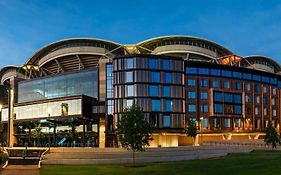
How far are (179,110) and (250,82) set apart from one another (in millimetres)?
30769

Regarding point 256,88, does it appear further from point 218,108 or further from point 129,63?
point 129,63

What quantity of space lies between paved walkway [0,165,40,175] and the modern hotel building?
32.6 meters

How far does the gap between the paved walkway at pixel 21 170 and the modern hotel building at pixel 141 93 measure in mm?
32595

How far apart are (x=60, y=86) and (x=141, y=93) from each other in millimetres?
28002

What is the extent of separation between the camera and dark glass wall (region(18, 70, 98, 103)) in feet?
324

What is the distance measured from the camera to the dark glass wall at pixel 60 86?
98.7 metres

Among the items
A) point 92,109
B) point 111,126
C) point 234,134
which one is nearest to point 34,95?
point 92,109

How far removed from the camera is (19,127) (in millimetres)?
114750

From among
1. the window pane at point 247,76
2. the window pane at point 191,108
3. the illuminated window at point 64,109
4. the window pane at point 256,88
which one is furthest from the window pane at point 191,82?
the illuminated window at point 64,109

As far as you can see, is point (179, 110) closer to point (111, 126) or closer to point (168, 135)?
point (168, 135)

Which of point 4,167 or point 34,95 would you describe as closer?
point 4,167

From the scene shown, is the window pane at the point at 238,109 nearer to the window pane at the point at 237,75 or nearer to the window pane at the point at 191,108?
the window pane at the point at 237,75

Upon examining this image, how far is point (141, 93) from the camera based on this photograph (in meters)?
87.3

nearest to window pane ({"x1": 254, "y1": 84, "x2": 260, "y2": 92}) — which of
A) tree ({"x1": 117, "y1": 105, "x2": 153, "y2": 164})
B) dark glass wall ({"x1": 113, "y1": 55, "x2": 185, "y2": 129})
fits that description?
dark glass wall ({"x1": 113, "y1": 55, "x2": 185, "y2": 129})
